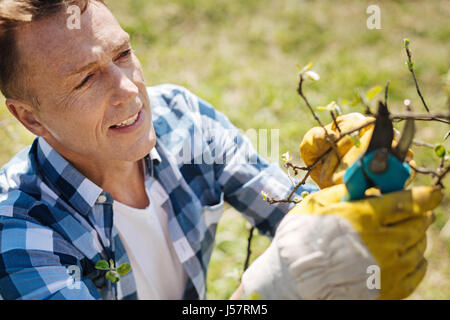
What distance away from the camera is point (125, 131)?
1452 millimetres

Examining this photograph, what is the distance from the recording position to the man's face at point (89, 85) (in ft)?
4.16

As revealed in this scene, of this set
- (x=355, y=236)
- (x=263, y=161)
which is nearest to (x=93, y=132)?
(x=263, y=161)

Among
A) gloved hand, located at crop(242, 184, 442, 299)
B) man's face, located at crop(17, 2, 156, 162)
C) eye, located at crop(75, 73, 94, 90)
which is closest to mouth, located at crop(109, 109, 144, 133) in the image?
man's face, located at crop(17, 2, 156, 162)

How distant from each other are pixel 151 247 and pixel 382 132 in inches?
45.8

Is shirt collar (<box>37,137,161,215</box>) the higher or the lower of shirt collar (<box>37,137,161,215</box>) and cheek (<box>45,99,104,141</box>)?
the lower

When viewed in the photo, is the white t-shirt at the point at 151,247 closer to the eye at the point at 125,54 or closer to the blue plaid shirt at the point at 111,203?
the blue plaid shirt at the point at 111,203

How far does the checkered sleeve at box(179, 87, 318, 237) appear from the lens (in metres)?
1.77

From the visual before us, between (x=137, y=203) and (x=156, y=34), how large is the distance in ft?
10.1

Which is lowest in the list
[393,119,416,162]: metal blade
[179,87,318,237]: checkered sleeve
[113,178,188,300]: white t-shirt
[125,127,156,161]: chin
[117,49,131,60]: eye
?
[113,178,188,300]: white t-shirt

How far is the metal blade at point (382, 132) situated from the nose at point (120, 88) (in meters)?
0.83

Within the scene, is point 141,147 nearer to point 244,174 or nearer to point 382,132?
point 244,174

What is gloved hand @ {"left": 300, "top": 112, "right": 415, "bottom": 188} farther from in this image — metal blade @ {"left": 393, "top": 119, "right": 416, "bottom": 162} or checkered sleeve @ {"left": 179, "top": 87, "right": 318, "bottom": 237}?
checkered sleeve @ {"left": 179, "top": 87, "right": 318, "bottom": 237}

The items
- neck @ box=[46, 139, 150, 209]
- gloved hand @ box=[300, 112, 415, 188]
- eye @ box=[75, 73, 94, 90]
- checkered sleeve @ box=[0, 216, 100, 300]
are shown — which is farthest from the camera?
neck @ box=[46, 139, 150, 209]

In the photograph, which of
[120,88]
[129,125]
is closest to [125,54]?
[120,88]
